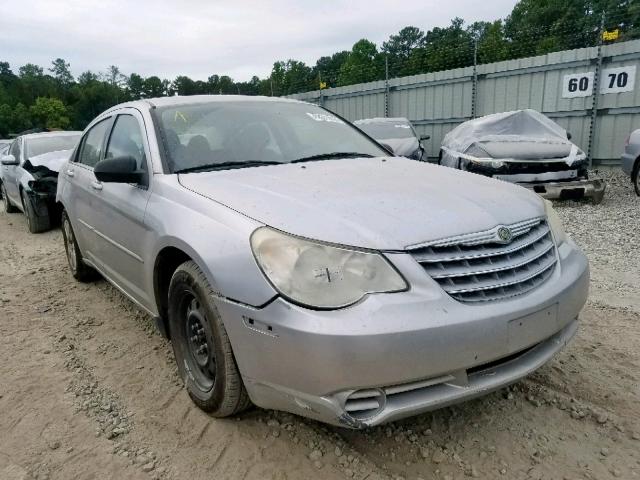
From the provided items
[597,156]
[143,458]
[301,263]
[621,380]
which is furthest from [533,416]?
[597,156]

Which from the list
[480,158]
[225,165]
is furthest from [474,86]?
[225,165]

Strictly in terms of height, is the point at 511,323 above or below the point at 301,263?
below

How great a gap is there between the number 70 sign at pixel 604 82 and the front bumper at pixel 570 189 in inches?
156

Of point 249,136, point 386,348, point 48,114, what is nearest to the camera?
point 386,348

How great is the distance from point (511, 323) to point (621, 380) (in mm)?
1218

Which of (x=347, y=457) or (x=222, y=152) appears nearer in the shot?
(x=347, y=457)

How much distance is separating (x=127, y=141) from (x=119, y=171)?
68cm

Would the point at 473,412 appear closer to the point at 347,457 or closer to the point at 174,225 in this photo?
the point at 347,457

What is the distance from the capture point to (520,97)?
39.3 ft

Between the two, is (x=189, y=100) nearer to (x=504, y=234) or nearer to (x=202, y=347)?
(x=202, y=347)

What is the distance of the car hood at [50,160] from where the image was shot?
7141mm

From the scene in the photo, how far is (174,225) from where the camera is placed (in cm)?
231

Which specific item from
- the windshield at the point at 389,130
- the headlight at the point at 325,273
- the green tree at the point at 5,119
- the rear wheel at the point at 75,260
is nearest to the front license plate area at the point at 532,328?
the headlight at the point at 325,273

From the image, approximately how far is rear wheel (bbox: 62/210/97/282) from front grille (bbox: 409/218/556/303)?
3.53m
